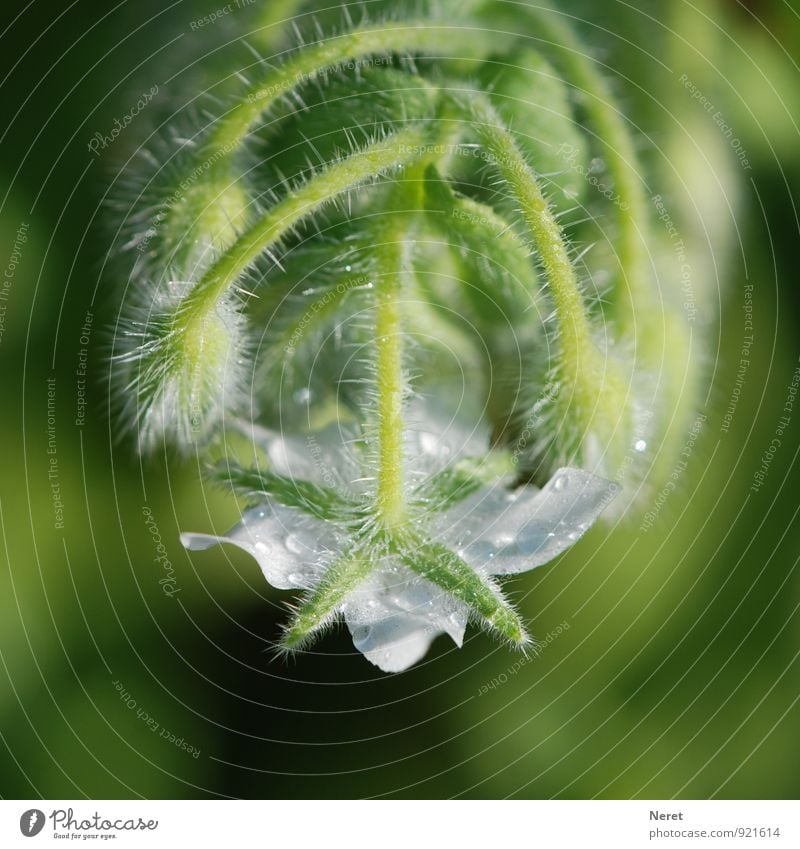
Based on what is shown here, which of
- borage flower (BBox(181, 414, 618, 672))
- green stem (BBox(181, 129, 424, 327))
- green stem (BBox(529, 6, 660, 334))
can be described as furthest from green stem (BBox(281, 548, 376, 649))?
green stem (BBox(529, 6, 660, 334))

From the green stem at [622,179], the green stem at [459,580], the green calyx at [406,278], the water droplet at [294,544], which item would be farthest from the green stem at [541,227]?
the water droplet at [294,544]

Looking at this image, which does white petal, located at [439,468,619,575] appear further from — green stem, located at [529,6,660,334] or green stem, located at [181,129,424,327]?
green stem, located at [181,129,424,327]

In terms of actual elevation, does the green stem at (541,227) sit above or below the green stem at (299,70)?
below

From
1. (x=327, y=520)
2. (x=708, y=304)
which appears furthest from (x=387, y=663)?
(x=708, y=304)

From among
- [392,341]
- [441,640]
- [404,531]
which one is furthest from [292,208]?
[441,640]

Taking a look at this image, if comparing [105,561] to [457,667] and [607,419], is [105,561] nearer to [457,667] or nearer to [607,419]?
[457,667]

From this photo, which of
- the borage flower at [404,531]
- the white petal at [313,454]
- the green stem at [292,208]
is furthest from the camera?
the white petal at [313,454]

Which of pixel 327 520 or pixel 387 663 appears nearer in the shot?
pixel 327 520

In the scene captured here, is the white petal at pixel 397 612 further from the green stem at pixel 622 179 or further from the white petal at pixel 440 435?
the green stem at pixel 622 179
